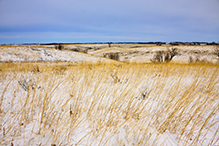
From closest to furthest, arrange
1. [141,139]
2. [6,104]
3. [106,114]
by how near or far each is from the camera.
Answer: [141,139], [106,114], [6,104]

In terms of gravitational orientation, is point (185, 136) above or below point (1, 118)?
below

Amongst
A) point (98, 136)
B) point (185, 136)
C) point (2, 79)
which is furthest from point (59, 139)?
point (2, 79)

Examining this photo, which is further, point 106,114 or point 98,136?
point 106,114

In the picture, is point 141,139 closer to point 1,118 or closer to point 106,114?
point 106,114

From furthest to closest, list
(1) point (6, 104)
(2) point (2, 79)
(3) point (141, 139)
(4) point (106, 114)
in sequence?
1. (2) point (2, 79)
2. (1) point (6, 104)
3. (4) point (106, 114)
4. (3) point (141, 139)

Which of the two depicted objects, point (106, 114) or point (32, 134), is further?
point (106, 114)

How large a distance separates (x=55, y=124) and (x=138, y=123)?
122cm

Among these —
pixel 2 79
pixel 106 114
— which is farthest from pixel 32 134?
pixel 2 79

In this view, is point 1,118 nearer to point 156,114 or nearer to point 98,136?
point 98,136

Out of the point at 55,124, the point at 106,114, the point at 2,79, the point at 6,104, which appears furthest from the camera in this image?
the point at 2,79

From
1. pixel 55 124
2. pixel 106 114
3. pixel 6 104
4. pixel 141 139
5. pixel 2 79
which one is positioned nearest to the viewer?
pixel 141 139

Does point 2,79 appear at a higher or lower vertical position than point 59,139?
higher

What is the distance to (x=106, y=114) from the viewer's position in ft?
5.74

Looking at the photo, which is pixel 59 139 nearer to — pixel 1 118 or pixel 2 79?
pixel 1 118
